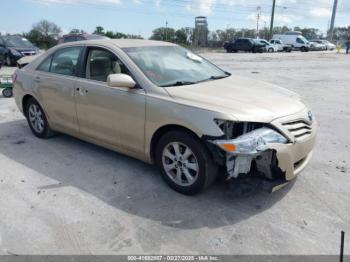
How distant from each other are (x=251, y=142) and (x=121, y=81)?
162cm

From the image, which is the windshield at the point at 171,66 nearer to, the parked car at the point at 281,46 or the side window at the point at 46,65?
the side window at the point at 46,65

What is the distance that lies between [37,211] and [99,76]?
6.22ft

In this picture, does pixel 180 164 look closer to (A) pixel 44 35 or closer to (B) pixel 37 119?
(B) pixel 37 119

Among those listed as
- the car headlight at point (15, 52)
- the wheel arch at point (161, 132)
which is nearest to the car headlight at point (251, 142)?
the wheel arch at point (161, 132)

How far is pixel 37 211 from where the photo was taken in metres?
3.55

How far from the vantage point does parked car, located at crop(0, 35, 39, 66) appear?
54.0 ft

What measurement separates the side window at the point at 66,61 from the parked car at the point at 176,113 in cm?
2

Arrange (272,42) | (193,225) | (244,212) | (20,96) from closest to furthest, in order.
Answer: (193,225), (244,212), (20,96), (272,42)

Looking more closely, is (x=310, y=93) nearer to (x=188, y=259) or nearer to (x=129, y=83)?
(x=129, y=83)

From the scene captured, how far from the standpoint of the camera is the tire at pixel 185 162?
11.7 ft

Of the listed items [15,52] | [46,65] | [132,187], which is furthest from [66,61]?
[15,52]

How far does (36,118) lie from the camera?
18.9 feet

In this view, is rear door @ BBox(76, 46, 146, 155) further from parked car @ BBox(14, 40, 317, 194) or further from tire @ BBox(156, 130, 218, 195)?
tire @ BBox(156, 130, 218, 195)

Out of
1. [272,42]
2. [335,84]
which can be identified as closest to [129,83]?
[335,84]
